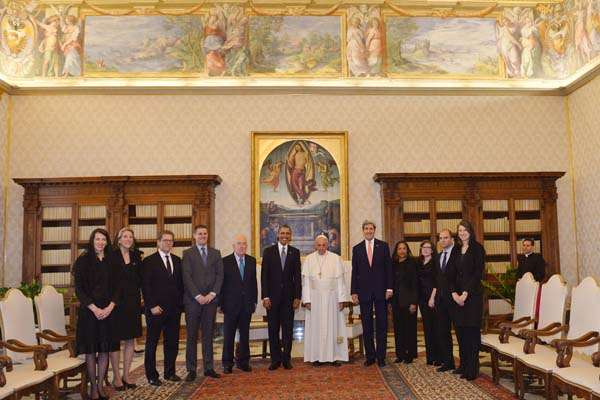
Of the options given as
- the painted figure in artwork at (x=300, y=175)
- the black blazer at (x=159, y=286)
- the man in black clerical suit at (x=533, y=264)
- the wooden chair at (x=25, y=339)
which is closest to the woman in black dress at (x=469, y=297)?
the black blazer at (x=159, y=286)

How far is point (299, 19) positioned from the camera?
11.5 m

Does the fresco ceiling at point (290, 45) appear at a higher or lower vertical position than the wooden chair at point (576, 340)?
higher

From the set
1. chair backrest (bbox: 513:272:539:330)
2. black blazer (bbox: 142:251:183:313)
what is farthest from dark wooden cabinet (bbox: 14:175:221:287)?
A: chair backrest (bbox: 513:272:539:330)

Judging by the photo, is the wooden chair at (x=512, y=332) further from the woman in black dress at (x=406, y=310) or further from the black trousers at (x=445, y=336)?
the woman in black dress at (x=406, y=310)

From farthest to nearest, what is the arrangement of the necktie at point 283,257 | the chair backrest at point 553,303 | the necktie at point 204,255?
the necktie at point 283,257 → the necktie at point 204,255 → the chair backrest at point 553,303

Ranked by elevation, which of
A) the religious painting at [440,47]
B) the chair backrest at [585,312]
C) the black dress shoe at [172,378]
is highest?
the religious painting at [440,47]

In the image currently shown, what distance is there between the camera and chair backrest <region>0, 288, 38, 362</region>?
529cm

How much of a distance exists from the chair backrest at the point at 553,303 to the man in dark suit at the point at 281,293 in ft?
9.42

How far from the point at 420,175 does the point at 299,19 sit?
3979mm

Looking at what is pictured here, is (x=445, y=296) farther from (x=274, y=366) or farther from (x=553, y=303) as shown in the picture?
(x=274, y=366)

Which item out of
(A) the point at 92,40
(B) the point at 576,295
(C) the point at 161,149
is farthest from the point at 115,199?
(B) the point at 576,295

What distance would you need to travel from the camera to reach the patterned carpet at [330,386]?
18.6 ft

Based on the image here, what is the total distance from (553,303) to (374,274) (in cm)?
220

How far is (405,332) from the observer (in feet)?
24.7
